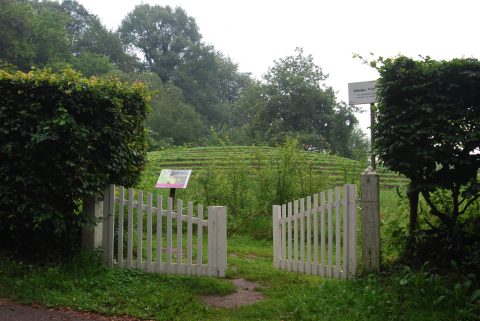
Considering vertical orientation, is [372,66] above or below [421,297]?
above

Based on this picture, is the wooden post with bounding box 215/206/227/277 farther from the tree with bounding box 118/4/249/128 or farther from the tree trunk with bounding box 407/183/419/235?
the tree with bounding box 118/4/249/128

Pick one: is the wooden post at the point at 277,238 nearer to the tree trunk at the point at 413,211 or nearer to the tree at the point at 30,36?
the tree trunk at the point at 413,211

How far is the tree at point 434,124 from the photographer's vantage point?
230 inches

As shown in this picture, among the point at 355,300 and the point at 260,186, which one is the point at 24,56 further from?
the point at 355,300

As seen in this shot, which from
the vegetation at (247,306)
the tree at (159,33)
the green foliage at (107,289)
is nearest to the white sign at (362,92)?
the vegetation at (247,306)

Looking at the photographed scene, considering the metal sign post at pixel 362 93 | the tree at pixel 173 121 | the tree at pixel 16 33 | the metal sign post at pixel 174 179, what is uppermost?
the tree at pixel 16 33

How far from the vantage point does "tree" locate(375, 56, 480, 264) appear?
5.83m

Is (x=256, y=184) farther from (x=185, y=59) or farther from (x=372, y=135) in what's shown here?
(x=185, y=59)

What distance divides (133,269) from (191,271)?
0.84 m

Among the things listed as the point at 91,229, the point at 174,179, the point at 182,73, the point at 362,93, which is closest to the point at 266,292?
the point at 91,229

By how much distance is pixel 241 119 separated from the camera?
6544 cm

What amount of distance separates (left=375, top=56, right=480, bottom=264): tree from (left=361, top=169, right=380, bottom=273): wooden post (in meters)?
0.45

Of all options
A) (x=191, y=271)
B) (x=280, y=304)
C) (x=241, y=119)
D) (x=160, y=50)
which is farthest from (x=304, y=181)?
(x=160, y=50)

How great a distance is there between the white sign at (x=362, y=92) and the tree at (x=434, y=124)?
2.13 metres
